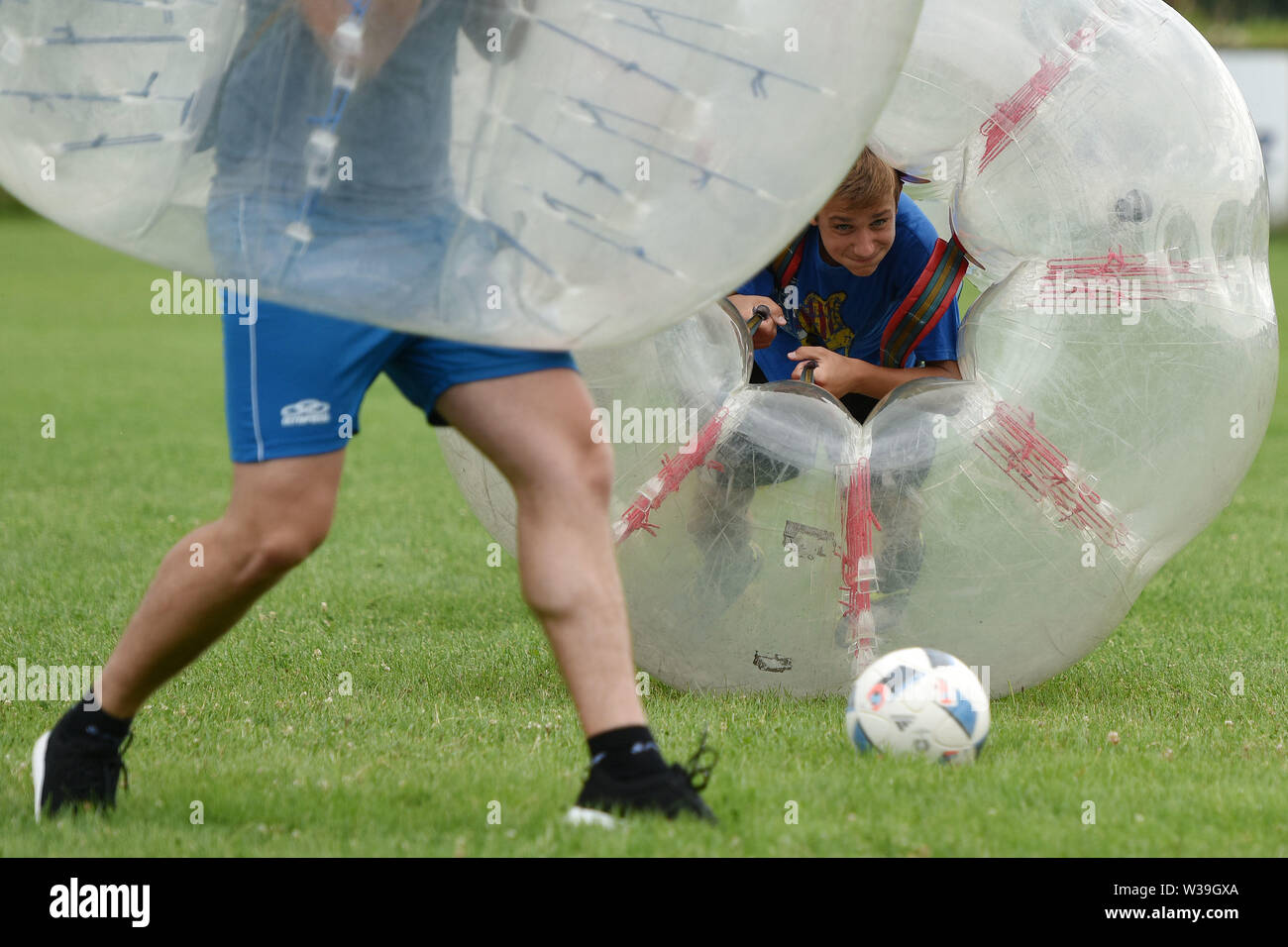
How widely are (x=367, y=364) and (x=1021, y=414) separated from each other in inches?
75.9

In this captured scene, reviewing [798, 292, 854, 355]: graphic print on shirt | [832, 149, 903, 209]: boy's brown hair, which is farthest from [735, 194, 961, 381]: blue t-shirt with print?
[832, 149, 903, 209]: boy's brown hair

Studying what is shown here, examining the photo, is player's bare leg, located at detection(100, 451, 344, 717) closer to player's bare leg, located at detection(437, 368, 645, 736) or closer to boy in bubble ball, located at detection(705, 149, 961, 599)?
player's bare leg, located at detection(437, 368, 645, 736)

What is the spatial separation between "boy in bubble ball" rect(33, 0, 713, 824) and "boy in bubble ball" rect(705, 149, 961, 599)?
4.00 ft

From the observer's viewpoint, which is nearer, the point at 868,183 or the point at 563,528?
the point at 563,528

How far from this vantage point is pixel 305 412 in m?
2.96

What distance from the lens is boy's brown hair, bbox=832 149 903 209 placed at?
4445mm

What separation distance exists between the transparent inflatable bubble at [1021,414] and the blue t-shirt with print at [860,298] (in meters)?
0.42

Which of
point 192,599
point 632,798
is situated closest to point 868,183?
Result: point 632,798

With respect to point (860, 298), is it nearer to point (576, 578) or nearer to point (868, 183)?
point (868, 183)

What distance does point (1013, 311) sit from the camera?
166 inches
